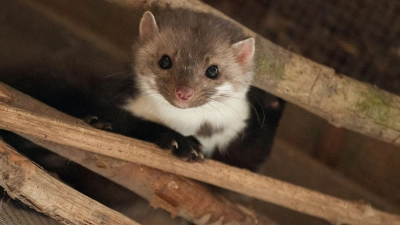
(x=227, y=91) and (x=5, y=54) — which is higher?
(x=227, y=91)

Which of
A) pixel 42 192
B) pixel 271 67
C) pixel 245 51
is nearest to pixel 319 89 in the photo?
pixel 271 67

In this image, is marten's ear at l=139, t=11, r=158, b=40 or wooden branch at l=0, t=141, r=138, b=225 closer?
wooden branch at l=0, t=141, r=138, b=225

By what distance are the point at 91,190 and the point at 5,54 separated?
0.80 m

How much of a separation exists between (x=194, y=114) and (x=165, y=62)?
0.32 m

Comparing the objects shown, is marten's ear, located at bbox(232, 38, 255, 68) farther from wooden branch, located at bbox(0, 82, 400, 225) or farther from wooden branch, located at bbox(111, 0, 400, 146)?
wooden branch, located at bbox(0, 82, 400, 225)

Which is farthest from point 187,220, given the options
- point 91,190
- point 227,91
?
point 227,91

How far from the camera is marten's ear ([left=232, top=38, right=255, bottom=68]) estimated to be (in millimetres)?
2100

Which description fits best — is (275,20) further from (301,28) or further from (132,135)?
(132,135)

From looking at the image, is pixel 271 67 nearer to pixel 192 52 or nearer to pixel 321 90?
pixel 321 90

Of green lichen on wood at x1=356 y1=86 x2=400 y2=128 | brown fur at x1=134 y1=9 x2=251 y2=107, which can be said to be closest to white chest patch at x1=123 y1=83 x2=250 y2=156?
brown fur at x1=134 y1=9 x2=251 y2=107

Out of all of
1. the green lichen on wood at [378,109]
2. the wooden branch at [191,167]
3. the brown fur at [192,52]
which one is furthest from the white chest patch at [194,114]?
the green lichen on wood at [378,109]

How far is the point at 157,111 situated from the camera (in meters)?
2.27

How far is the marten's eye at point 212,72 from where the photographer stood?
2.04 m

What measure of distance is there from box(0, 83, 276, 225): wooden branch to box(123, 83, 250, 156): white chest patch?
24 centimetres
